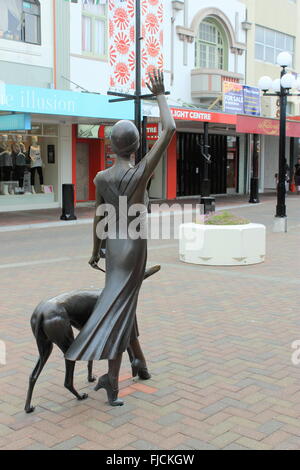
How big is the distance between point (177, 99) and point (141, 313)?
17.8 meters

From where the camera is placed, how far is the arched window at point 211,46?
80.1 ft

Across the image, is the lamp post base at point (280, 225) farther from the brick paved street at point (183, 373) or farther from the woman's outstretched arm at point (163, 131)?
the woman's outstretched arm at point (163, 131)

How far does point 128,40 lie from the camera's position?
49.7 feet

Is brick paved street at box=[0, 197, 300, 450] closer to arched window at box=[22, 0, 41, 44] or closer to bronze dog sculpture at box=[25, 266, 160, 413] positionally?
bronze dog sculpture at box=[25, 266, 160, 413]

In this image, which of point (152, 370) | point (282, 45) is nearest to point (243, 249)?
point (152, 370)

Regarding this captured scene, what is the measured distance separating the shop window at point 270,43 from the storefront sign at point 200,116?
342 inches

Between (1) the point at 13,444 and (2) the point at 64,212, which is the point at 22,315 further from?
(2) the point at 64,212

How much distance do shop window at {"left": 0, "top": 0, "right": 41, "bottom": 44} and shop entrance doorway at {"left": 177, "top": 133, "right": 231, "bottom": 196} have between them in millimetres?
8631

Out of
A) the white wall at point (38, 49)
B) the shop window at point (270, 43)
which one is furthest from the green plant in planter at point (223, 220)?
the shop window at point (270, 43)

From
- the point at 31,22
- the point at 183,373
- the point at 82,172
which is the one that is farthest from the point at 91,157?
the point at 183,373

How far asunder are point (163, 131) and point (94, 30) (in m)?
16.9

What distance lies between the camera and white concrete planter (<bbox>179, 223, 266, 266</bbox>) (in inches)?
353

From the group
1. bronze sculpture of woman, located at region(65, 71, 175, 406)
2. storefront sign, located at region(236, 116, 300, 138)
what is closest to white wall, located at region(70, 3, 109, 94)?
storefront sign, located at region(236, 116, 300, 138)

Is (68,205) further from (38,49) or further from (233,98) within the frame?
(233,98)
